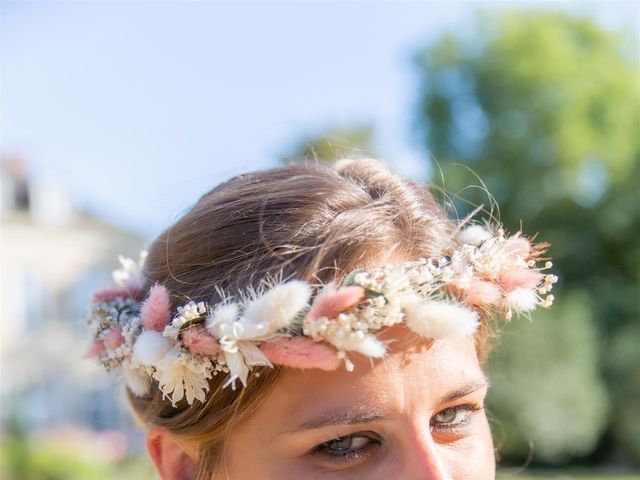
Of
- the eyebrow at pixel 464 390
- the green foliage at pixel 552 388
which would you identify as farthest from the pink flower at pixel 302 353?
the green foliage at pixel 552 388

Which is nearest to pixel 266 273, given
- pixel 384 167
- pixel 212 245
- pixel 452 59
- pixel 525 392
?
pixel 212 245

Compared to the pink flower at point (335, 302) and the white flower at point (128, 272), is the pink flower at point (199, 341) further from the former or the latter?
the white flower at point (128, 272)

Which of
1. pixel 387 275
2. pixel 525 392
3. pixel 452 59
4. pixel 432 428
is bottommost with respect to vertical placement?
pixel 525 392

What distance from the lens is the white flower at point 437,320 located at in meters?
2.08

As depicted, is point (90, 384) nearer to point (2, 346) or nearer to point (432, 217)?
point (2, 346)

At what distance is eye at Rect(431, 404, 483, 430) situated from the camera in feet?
7.30

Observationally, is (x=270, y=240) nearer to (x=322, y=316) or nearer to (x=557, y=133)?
(x=322, y=316)

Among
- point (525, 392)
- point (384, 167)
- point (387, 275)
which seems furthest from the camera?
point (525, 392)

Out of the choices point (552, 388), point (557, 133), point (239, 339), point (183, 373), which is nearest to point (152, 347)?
point (183, 373)

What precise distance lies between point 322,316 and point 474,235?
700mm

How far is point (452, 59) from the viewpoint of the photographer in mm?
24281

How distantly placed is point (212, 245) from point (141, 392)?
53cm

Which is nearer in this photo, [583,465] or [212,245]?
[212,245]

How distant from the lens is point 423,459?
2.06 meters
